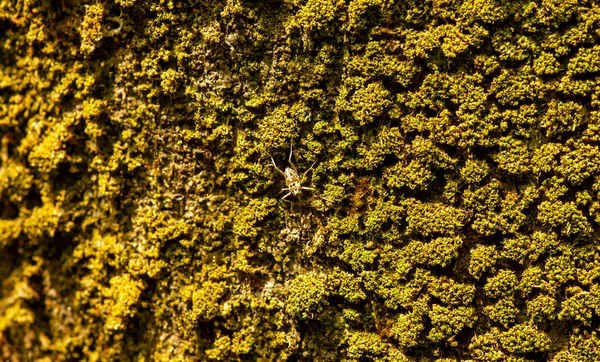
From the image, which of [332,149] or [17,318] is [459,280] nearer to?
[332,149]

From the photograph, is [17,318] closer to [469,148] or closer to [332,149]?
[332,149]

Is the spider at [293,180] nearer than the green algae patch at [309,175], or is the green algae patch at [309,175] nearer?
the green algae patch at [309,175]

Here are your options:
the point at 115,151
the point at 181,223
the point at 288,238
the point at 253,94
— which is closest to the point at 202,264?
the point at 181,223

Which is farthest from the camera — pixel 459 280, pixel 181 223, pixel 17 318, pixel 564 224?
pixel 17 318

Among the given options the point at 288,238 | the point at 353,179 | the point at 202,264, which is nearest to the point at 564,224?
the point at 353,179

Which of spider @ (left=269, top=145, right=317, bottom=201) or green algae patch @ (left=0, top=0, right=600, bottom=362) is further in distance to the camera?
spider @ (left=269, top=145, right=317, bottom=201)

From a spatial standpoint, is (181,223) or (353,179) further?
(181,223)

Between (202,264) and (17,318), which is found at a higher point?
(202,264)

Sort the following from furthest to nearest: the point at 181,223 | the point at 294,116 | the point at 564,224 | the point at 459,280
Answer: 1. the point at 181,223
2. the point at 294,116
3. the point at 459,280
4. the point at 564,224

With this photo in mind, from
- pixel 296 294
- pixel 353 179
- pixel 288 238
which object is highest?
pixel 353 179
